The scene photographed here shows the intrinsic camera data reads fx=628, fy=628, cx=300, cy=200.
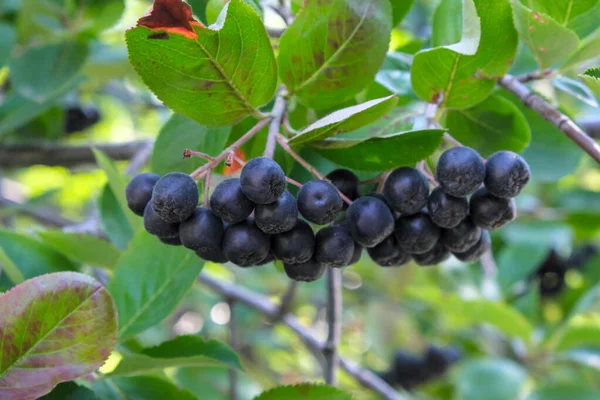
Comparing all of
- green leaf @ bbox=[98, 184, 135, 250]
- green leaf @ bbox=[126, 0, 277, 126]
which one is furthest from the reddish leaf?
green leaf @ bbox=[98, 184, 135, 250]

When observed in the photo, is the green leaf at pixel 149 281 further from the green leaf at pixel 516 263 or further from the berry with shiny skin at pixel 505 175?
the green leaf at pixel 516 263

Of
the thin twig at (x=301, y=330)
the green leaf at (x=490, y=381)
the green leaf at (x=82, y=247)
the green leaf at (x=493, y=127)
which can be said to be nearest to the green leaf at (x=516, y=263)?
the green leaf at (x=490, y=381)

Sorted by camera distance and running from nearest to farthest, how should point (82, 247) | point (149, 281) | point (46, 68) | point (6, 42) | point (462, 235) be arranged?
point (462, 235)
point (149, 281)
point (82, 247)
point (6, 42)
point (46, 68)

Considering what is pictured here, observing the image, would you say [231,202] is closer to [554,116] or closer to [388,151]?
[388,151]

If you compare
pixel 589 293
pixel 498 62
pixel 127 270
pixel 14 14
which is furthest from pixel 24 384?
pixel 589 293

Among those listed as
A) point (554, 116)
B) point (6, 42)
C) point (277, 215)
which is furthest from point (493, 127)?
point (6, 42)

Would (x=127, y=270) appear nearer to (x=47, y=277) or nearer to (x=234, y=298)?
(x=47, y=277)
